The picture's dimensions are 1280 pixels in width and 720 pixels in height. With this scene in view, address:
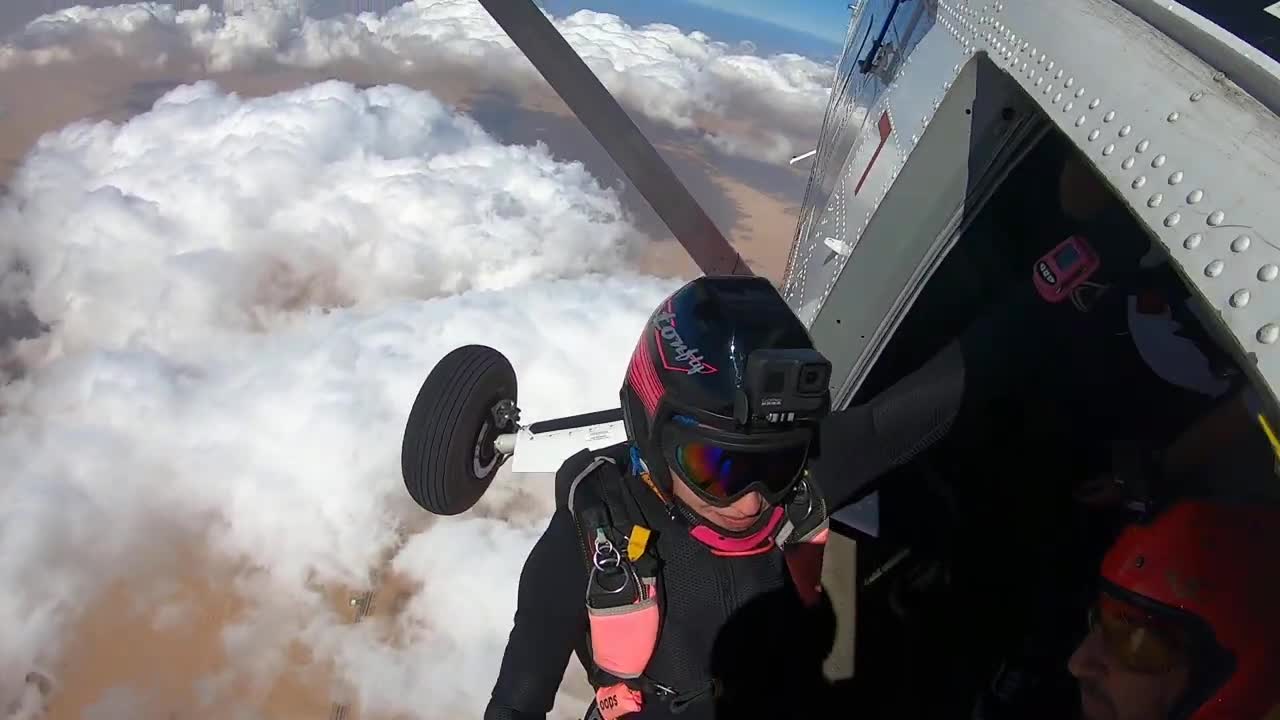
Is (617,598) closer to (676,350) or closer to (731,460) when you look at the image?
(731,460)

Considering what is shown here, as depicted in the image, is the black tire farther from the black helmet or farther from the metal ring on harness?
the metal ring on harness

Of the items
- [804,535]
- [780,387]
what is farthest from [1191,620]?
[780,387]

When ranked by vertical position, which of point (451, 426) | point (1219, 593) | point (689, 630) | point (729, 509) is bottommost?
point (451, 426)

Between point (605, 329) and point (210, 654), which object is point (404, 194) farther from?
point (210, 654)

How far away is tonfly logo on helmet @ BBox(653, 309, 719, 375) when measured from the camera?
161 cm

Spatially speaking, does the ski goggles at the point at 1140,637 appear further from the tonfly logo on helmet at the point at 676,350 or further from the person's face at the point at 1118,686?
the tonfly logo on helmet at the point at 676,350

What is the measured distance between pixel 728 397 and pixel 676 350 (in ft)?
0.64

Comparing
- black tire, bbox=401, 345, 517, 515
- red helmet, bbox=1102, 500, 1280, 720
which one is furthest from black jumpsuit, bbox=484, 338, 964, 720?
black tire, bbox=401, 345, 517, 515

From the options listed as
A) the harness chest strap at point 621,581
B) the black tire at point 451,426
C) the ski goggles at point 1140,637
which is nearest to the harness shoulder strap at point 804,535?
the harness chest strap at point 621,581

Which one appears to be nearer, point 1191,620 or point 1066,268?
point 1191,620

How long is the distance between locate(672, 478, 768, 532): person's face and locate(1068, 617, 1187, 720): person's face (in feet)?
2.75

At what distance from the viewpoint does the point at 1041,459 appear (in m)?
2.58

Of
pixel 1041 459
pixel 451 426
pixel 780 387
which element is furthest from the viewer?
pixel 451 426

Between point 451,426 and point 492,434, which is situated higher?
point 451,426
